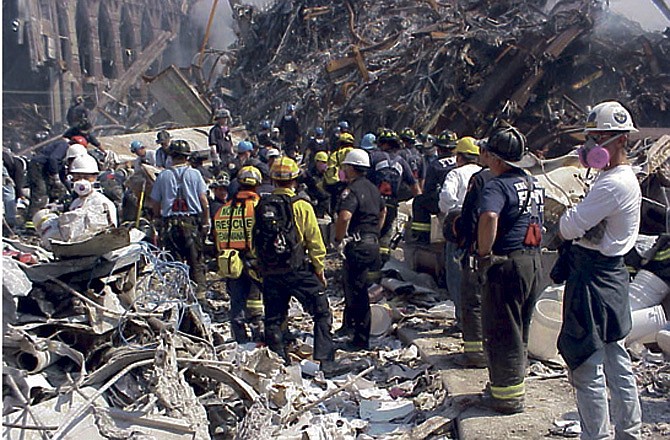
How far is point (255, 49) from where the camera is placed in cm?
2333

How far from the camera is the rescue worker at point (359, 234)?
5871 millimetres

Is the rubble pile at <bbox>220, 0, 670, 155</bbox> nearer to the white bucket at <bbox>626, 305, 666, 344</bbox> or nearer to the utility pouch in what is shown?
the white bucket at <bbox>626, 305, 666, 344</bbox>

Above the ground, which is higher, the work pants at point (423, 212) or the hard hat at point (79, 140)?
the hard hat at point (79, 140)

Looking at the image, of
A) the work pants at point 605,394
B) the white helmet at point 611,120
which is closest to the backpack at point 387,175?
the white helmet at point 611,120

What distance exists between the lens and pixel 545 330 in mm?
5238

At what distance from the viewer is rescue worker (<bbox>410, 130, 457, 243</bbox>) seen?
701cm

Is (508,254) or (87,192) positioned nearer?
(508,254)

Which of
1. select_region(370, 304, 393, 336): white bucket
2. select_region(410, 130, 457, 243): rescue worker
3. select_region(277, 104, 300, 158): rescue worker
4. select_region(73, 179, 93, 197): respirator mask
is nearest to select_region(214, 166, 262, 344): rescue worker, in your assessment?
select_region(73, 179, 93, 197): respirator mask

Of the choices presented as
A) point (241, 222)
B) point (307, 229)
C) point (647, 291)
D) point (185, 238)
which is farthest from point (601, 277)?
point (185, 238)

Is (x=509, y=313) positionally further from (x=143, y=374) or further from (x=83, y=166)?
(x=83, y=166)

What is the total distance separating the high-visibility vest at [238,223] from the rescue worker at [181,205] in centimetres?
155

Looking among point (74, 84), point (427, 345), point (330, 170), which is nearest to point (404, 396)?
point (427, 345)

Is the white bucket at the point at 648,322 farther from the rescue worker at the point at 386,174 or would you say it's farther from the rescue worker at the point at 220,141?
the rescue worker at the point at 220,141

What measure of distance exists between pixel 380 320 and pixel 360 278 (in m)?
0.79
